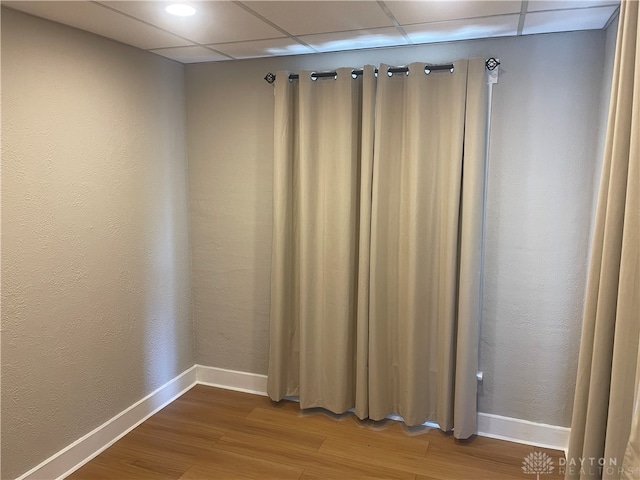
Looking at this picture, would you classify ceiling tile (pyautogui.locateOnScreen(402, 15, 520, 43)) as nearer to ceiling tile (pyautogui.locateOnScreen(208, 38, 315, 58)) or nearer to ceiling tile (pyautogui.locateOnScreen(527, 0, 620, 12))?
ceiling tile (pyautogui.locateOnScreen(527, 0, 620, 12))

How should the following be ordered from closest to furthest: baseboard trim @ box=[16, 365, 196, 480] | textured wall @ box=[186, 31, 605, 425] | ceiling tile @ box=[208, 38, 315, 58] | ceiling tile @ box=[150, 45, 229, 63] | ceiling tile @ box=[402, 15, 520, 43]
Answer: ceiling tile @ box=[402, 15, 520, 43]
baseboard trim @ box=[16, 365, 196, 480]
textured wall @ box=[186, 31, 605, 425]
ceiling tile @ box=[208, 38, 315, 58]
ceiling tile @ box=[150, 45, 229, 63]

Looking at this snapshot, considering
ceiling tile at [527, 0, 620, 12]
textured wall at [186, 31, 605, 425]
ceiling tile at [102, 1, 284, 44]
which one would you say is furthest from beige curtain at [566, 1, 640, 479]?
ceiling tile at [102, 1, 284, 44]

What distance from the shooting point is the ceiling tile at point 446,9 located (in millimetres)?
2049

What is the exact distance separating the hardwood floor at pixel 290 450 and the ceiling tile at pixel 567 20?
7.34 ft

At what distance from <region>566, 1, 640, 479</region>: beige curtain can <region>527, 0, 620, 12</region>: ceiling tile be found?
43 centimetres

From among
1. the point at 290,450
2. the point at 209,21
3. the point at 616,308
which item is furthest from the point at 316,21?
the point at 290,450

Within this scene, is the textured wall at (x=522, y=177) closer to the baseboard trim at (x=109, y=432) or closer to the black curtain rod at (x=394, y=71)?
the black curtain rod at (x=394, y=71)

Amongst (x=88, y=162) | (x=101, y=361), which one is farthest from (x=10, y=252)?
(x=101, y=361)

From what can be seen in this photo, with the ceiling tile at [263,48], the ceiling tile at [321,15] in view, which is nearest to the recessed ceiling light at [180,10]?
the ceiling tile at [321,15]

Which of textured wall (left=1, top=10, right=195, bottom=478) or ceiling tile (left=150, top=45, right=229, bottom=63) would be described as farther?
ceiling tile (left=150, top=45, right=229, bottom=63)

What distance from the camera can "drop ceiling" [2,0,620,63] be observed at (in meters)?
2.08

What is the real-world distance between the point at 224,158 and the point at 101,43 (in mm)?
983

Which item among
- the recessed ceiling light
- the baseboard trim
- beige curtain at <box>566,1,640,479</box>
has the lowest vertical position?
the baseboard trim

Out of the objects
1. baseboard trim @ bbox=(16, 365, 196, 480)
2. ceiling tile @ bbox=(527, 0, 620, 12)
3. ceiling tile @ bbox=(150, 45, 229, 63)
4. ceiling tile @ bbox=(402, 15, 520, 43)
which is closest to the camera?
ceiling tile @ bbox=(527, 0, 620, 12)
